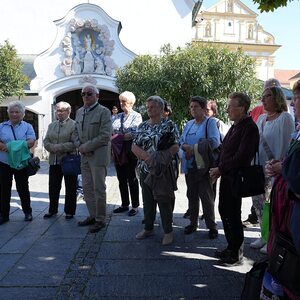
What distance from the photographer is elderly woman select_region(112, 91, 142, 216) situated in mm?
6141

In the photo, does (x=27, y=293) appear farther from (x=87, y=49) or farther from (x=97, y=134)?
(x=87, y=49)

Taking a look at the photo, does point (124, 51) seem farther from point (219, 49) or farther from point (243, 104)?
point (243, 104)

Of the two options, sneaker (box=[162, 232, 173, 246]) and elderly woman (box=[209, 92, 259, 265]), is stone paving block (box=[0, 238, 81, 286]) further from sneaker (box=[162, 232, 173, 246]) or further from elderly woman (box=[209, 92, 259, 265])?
elderly woman (box=[209, 92, 259, 265])

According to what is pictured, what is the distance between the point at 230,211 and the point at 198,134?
1.38 meters

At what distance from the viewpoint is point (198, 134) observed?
5047 mm

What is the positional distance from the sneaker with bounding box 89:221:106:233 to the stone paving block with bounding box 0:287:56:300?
1767 mm

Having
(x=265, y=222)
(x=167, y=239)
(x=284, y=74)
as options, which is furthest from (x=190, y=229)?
(x=284, y=74)

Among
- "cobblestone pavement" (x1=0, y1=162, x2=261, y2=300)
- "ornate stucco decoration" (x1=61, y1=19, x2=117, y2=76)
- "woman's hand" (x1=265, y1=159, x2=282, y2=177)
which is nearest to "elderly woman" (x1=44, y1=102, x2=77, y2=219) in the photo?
"cobblestone pavement" (x1=0, y1=162, x2=261, y2=300)

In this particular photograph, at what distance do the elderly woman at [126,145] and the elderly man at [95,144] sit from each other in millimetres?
709

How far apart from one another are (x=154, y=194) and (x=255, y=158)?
1301 mm

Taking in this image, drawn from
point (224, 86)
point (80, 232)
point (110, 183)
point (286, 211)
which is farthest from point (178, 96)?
point (286, 211)

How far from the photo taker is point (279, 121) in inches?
159

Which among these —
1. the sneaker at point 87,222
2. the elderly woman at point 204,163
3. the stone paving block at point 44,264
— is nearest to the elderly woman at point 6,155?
the sneaker at point 87,222

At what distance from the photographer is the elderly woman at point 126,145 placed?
614 centimetres
